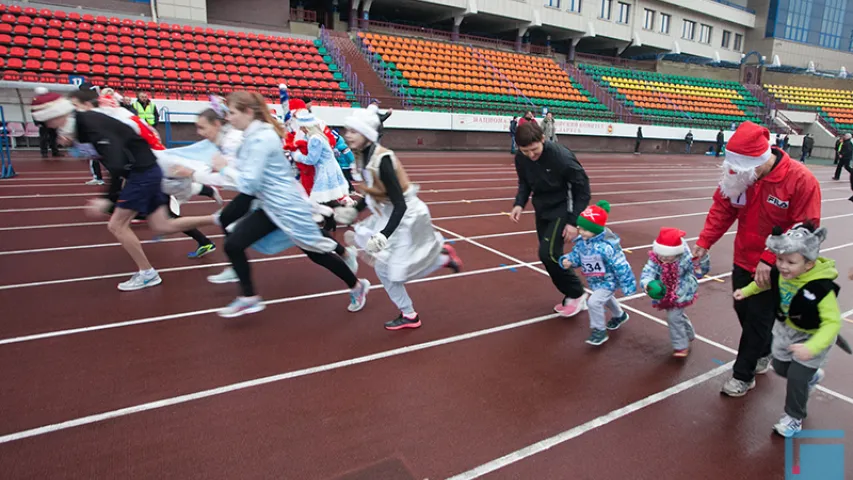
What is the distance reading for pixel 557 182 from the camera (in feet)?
14.2

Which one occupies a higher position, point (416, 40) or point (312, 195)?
point (416, 40)

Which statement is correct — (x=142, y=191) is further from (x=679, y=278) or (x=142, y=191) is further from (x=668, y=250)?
(x=679, y=278)

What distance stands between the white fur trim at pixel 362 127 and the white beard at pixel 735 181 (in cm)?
255

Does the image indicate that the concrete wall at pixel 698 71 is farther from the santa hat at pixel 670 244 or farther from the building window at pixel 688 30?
the santa hat at pixel 670 244

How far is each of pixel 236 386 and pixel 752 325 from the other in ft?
11.9

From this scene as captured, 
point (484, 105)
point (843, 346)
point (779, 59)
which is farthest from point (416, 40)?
point (779, 59)

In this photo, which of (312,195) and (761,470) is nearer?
(761,470)

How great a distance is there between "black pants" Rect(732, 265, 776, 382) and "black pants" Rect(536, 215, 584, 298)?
140cm

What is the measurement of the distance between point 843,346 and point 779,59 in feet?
178

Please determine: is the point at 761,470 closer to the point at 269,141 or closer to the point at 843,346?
the point at 843,346

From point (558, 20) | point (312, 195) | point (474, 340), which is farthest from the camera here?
point (558, 20)

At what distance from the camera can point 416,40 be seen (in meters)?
28.0

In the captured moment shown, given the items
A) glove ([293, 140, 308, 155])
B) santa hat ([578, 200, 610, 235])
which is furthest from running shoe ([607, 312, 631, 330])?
glove ([293, 140, 308, 155])

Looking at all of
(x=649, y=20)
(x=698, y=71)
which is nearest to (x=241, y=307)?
(x=649, y=20)
